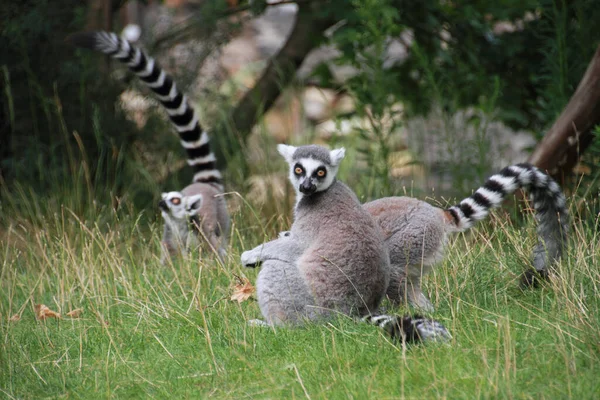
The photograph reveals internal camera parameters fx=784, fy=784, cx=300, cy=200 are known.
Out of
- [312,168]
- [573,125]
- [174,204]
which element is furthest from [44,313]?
[573,125]

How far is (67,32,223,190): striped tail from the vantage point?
673 centimetres

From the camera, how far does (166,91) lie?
7.06 m

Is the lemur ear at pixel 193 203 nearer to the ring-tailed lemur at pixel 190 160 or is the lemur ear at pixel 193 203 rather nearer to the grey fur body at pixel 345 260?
the ring-tailed lemur at pixel 190 160

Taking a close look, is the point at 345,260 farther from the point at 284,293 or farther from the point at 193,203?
the point at 193,203

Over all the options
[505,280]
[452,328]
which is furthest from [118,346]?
[505,280]

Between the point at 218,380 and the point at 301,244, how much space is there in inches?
39.8

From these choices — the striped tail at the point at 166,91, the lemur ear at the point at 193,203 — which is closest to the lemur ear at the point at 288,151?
the lemur ear at the point at 193,203

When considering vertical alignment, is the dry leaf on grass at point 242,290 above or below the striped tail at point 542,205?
below

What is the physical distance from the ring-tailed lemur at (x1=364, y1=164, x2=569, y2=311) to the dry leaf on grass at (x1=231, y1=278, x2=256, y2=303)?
82 cm

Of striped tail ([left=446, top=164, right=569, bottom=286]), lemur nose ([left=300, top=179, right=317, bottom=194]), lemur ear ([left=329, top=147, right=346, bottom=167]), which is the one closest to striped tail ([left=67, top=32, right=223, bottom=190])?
lemur ear ([left=329, top=147, right=346, bottom=167])

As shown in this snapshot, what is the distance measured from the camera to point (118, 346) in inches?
157

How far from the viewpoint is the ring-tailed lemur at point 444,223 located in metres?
4.31

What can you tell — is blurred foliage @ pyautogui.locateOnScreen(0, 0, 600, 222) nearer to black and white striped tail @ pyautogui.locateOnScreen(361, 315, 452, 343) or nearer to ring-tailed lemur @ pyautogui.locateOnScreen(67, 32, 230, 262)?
ring-tailed lemur @ pyautogui.locateOnScreen(67, 32, 230, 262)

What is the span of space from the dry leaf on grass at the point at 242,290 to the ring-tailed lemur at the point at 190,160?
5.82 ft
